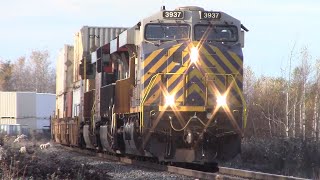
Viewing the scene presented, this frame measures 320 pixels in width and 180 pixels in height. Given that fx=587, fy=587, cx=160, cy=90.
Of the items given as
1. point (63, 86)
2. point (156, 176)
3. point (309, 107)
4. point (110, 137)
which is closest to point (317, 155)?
point (110, 137)

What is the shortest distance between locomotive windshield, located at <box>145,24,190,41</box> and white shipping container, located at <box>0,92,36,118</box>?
152ft

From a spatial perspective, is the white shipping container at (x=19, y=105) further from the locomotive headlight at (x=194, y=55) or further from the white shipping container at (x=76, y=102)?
the locomotive headlight at (x=194, y=55)

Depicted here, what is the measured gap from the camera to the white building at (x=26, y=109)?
191ft

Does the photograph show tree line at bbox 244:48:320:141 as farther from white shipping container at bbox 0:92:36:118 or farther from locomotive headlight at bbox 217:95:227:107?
white shipping container at bbox 0:92:36:118

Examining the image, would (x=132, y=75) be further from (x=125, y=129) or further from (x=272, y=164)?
(x=272, y=164)

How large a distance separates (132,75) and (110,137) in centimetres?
249

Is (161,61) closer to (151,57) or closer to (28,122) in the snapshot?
(151,57)

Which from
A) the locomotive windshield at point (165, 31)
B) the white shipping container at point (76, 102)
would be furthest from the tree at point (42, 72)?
the locomotive windshield at point (165, 31)

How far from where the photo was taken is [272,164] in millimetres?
19641

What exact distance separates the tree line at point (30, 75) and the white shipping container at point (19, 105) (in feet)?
109

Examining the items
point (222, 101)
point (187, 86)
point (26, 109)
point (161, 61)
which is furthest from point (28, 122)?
point (222, 101)

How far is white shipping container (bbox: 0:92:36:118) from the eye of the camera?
5797 centimetres

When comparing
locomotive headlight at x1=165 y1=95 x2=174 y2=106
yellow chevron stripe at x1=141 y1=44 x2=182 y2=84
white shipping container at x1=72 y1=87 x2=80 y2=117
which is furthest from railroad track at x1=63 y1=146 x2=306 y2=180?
white shipping container at x1=72 y1=87 x2=80 y2=117

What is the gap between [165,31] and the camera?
13281 mm
